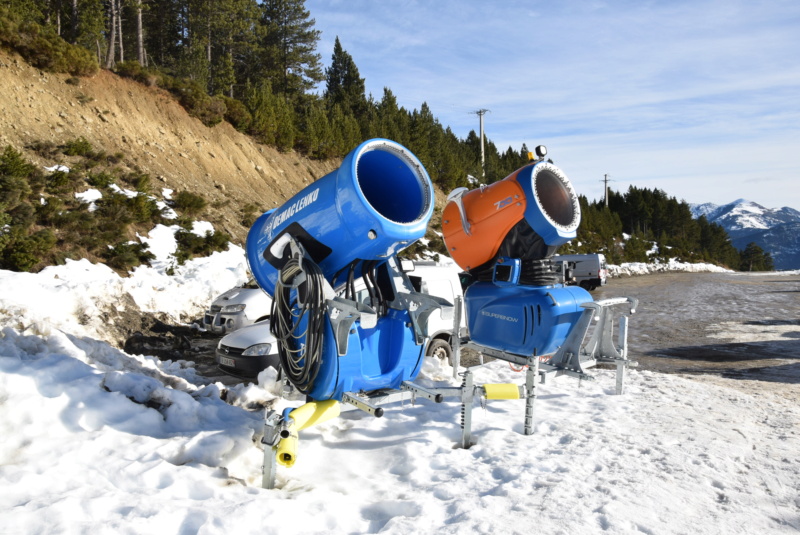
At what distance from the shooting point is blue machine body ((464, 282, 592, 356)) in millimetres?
6023

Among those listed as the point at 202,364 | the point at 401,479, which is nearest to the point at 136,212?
the point at 202,364

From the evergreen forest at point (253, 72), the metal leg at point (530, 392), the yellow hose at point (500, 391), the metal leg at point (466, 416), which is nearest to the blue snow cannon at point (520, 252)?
the metal leg at point (530, 392)

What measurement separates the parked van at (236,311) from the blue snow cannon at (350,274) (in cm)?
557

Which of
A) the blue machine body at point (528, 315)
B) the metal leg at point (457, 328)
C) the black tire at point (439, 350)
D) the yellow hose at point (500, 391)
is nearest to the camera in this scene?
the yellow hose at point (500, 391)

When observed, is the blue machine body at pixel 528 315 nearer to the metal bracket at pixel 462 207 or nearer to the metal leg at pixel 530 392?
the metal leg at pixel 530 392

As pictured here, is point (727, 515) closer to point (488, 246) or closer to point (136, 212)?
point (488, 246)

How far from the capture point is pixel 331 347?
447 centimetres

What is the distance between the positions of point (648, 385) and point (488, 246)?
10.7 feet

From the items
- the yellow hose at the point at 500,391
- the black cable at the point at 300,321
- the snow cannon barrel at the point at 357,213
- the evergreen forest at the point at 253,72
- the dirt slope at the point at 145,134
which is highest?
the evergreen forest at the point at 253,72

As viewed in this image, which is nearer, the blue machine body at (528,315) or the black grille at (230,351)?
the blue machine body at (528,315)

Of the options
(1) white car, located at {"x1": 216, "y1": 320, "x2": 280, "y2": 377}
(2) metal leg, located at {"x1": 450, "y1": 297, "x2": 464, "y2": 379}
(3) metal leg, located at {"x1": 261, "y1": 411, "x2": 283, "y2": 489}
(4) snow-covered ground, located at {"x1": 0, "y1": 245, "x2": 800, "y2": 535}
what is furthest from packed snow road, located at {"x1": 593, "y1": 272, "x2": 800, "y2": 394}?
(3) metal leg, located at {"x1": 261, "y1": 411, "x2": 283, "y2": 489}

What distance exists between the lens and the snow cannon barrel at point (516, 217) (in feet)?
19.8

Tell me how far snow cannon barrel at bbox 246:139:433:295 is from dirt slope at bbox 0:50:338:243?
1433 centimetres

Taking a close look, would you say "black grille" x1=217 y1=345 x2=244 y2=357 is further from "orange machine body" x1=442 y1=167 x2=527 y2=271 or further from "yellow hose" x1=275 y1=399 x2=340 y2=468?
"yellow hose" x1=275 y1=399 x2=340 y2=468
